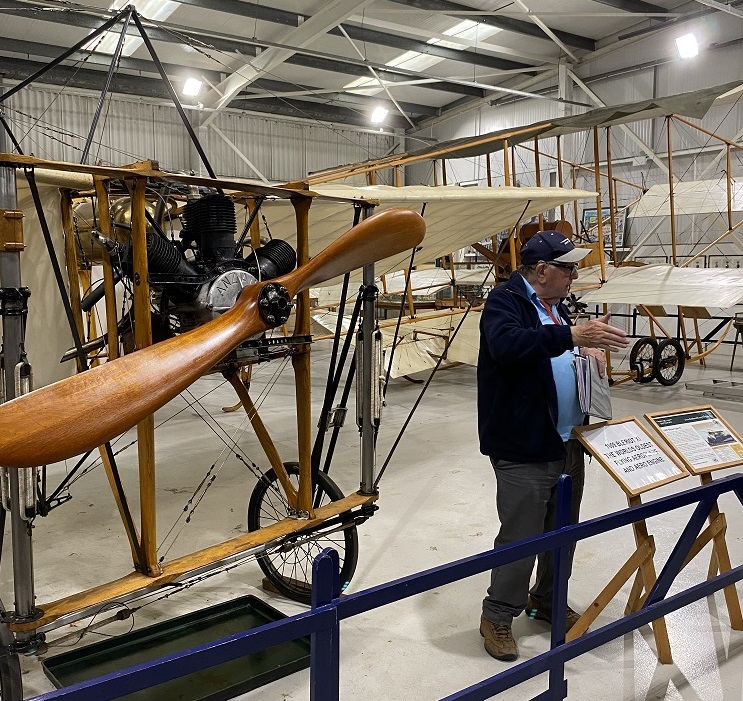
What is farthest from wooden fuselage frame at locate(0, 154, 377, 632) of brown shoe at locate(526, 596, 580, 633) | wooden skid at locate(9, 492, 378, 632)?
brown shoe at locate(526, 596, 580, 633)

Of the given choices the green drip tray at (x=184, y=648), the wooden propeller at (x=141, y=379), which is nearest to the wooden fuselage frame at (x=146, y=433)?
Result: the wooden propeller at (x=141, y=379)

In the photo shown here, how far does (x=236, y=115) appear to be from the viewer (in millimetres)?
16859

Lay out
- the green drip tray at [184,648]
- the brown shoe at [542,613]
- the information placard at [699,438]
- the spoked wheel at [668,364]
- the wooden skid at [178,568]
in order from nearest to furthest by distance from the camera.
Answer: the wooden skid at [178,568] → the green drip tray at [184,648] → the information placard at [699,438] → the brown shoe at [542,613] → the spoked wheel at [668,364]

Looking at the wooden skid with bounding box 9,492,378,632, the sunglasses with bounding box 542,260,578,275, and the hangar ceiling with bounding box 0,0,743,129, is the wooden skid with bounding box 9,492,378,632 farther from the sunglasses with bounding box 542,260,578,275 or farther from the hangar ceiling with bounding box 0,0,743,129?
the hangar ceiling with bounding box 0,0,743,129

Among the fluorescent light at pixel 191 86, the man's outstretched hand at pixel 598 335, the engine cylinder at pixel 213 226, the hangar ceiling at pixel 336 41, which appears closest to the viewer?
the man's outstretched hand at pixel 598 335

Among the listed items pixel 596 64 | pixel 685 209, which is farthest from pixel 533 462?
pixel 596 64

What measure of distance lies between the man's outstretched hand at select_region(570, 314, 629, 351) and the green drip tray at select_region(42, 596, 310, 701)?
1.56 metres

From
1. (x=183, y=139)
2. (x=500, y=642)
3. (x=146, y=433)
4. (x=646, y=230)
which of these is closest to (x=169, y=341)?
(x=146, y=433)

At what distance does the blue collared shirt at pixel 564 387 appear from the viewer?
2.56 metres

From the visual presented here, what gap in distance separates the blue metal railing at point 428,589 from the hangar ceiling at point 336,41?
855cm

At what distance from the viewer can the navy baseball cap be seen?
8.36 ft

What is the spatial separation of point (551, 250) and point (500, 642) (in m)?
1.50

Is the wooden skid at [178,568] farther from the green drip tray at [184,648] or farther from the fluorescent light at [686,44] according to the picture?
the fluorescent light at [686,44]

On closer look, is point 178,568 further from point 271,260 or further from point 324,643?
point 271,260
